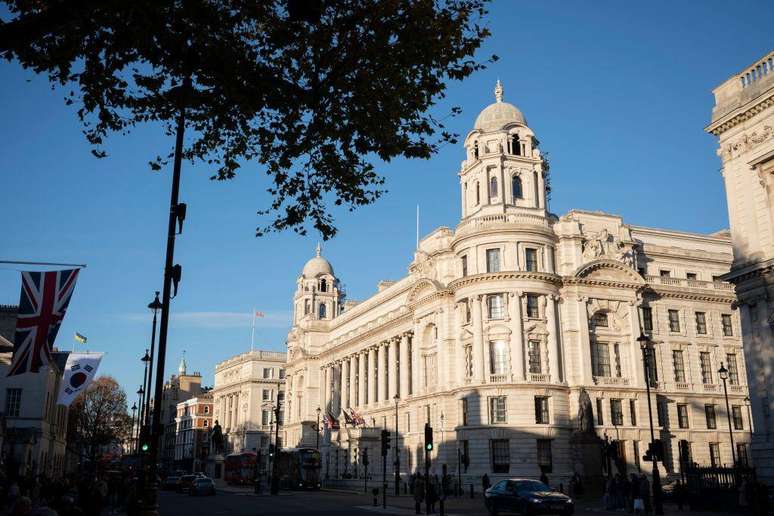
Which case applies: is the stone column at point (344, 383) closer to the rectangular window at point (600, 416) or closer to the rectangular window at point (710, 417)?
the rectangular window at point (600, 416)

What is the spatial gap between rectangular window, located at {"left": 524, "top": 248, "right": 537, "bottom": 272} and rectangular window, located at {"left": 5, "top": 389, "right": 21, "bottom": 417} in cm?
4059

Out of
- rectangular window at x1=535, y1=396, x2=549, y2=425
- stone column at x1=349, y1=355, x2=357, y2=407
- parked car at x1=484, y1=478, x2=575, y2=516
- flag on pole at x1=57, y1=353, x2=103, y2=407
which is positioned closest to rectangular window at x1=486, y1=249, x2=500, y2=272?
rectangular window at x1=535, y1=396, x2=549, y2=425

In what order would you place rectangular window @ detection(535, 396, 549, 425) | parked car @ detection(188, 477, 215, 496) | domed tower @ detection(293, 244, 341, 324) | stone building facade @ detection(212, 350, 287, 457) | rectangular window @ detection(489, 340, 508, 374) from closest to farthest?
1. parked car @ detection(188, 477, 215, 496)
2. rectangular window @ detection(535, 396, 549, 425)
3. rectangular window @ detection(489, 340, 508, 374)
4. domed tower @ detection(293, 244, 341, 324)
5. stone building facade @ detection(212, 350, 287, 457)

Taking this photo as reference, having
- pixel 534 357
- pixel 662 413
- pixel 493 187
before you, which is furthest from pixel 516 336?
pixel 662 413

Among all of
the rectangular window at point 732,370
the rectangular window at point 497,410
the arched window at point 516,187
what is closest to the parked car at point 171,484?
the rectangular window at point 497,410

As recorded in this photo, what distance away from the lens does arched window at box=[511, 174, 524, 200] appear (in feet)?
202

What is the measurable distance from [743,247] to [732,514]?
12420 mm

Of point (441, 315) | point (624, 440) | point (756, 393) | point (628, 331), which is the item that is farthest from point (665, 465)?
point (756, 393)

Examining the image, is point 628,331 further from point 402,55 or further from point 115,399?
point 115,399

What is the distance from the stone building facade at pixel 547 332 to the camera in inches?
2186

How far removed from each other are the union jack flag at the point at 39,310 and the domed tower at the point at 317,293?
271ft

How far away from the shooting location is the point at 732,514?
2991cm

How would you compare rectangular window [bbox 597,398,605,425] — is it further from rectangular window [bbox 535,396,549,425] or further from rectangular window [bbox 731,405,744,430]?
rectangular window [bbox 731,405,744,430]

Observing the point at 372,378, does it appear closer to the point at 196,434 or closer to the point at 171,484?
the point at 171,484
